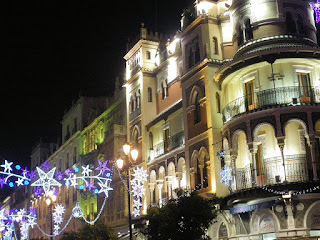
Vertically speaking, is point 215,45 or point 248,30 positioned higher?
point 215,45

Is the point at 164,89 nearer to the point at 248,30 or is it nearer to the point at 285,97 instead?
the point at 248,30

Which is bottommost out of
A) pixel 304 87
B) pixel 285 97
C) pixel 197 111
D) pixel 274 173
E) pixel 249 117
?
pixel 274 173

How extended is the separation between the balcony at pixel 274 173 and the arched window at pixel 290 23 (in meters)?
7.10

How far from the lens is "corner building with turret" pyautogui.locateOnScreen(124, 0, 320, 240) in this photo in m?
23.6

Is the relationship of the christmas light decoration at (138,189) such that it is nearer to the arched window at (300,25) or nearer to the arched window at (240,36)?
the arched window at (240,36)

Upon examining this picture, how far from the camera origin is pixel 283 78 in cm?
2556

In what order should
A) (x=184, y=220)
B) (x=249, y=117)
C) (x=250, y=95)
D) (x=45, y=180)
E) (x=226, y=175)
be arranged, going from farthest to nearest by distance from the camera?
(x=250, y=95) < (x=226, y=175) < (x=249, y=117) < (x=45, y=180) < (x=184, y=220)

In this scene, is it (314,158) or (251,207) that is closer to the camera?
(314,158)

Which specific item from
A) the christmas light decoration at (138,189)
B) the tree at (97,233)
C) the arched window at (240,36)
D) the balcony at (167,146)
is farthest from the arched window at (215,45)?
the tree at (97,233)

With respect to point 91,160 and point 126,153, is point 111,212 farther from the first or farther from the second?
point 126,153

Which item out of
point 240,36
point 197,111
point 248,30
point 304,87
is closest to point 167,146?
point 197,111

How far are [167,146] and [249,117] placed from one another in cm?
1127

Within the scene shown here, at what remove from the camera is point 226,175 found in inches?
1005

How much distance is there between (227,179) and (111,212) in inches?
802
